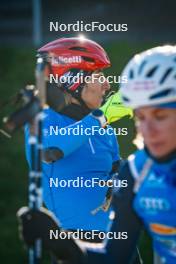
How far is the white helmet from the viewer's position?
14.2 ft

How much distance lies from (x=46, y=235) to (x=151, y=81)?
0.80m

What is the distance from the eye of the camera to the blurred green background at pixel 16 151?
9.85 metres

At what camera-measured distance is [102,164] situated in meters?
6.30

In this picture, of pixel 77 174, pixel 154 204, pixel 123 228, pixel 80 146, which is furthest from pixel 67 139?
pixel 154 204

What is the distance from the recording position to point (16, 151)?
1263 centimetres

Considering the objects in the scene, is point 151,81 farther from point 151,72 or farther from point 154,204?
point 154,204

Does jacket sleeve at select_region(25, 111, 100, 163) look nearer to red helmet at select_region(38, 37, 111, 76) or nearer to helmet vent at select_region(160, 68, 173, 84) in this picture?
red helmet at select_region(38, 37, 111, 76)

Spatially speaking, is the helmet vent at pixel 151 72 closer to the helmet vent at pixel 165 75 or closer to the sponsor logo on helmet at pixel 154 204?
the helmet vent at pixel 165 75

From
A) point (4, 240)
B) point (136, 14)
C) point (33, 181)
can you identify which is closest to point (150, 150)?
point (33, 181)

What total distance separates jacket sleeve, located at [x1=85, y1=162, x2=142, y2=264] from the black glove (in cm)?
22

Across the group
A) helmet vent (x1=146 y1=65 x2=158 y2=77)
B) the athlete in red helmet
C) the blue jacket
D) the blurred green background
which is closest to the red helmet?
the athlete in red helmet

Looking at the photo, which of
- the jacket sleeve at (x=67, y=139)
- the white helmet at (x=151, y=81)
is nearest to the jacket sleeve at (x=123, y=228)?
the white helmet at (x=151, y=81)

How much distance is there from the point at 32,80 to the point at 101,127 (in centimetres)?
764

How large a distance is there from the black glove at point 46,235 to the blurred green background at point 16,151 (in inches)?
139
